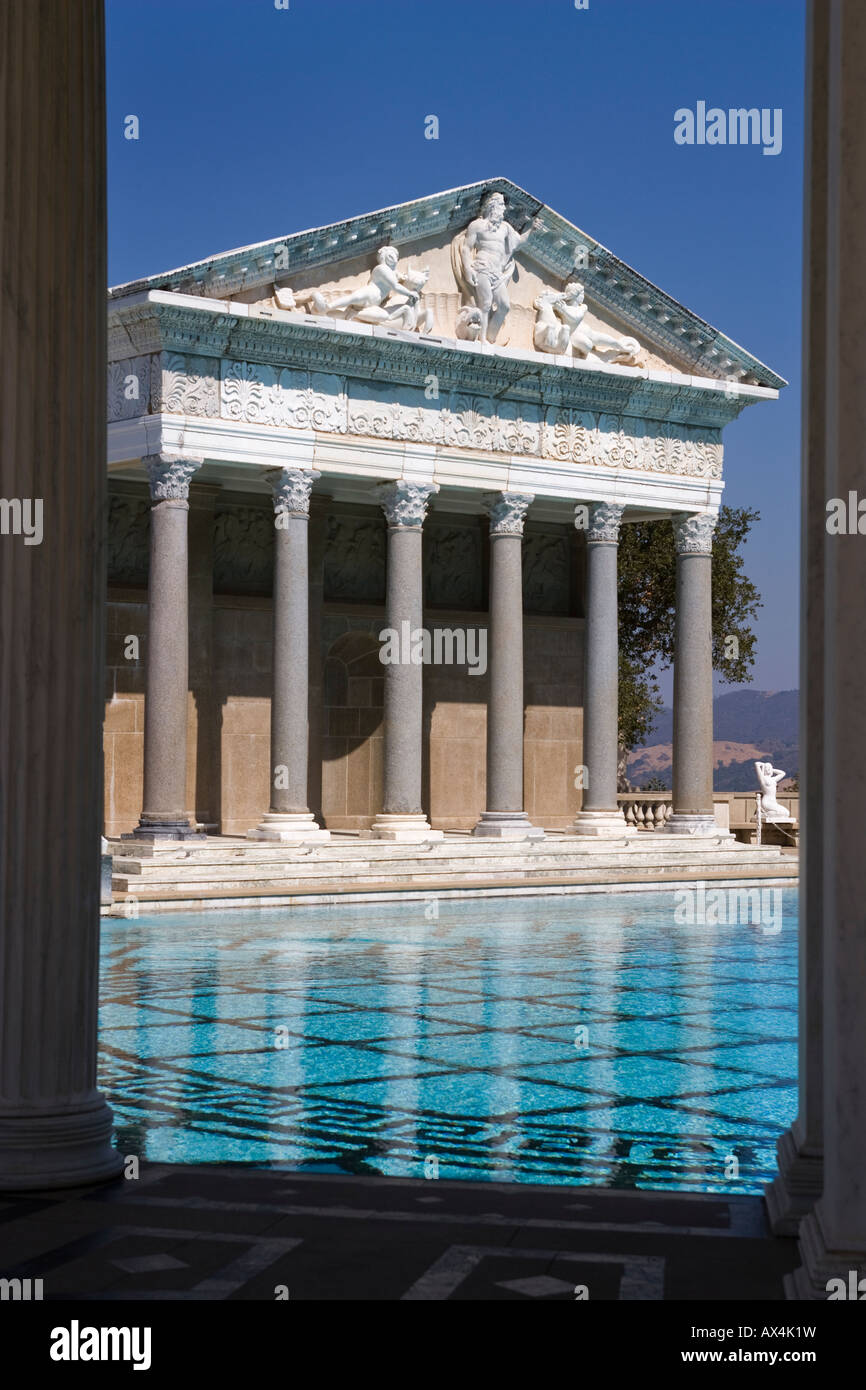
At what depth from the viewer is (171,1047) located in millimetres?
13062

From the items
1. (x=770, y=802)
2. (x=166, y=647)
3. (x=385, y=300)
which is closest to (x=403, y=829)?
(x=166, y=647)

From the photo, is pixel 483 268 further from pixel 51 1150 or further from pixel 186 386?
pixel 51 1150

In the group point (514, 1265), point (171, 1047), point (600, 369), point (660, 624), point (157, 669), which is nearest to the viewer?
point (514, 1265)

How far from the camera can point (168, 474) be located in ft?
94.9

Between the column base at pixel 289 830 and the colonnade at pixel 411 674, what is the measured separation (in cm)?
2

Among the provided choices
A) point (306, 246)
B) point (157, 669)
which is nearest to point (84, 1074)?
point (157, 669)

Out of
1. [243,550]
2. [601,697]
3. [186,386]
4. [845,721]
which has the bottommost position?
[845,721]

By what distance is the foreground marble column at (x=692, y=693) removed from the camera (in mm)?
34719

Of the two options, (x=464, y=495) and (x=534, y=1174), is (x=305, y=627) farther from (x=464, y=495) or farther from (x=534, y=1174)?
(x=534, y=1174)

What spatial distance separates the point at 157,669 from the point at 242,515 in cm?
697

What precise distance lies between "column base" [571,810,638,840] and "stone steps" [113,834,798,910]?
12.0 inches

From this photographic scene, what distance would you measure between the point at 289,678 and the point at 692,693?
932 centimetres

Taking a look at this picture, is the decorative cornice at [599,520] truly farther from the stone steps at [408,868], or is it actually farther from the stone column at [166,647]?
the stone column at [166,647]
